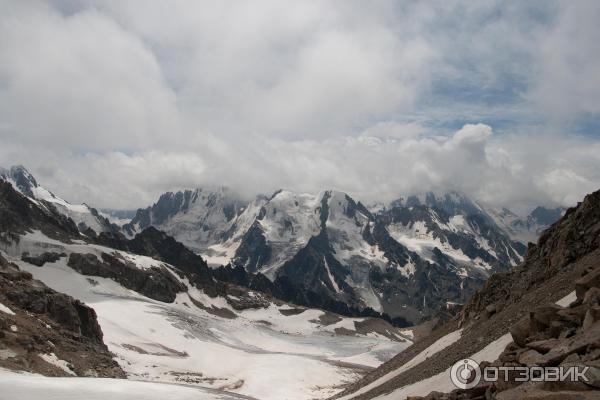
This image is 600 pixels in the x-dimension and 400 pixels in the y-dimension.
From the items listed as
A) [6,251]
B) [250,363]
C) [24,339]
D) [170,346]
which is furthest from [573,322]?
[6,251]

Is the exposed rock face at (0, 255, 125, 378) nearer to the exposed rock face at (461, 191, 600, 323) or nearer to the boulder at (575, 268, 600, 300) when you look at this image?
the boulder at (575, 268, 600, 300)

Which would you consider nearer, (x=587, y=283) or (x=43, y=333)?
(x=587, y=283)

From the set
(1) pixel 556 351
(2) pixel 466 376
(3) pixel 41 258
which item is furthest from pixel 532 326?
(3) pixel 41 258

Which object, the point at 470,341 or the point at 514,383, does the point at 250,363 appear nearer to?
the point at 470,341

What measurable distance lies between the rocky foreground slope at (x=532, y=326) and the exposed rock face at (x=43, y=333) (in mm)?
24557

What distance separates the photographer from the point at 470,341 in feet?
122

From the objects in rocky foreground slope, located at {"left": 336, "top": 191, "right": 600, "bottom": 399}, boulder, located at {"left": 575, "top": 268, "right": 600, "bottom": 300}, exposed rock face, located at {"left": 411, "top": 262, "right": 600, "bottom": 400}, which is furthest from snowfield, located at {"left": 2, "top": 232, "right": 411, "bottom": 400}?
boulder, located at {"left": 575, "top": 268, "right": 600, "bottom": 300}

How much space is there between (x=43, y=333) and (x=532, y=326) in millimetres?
45102

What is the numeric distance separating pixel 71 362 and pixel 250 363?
61.5 metres

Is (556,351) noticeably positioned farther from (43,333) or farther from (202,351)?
(202,351)

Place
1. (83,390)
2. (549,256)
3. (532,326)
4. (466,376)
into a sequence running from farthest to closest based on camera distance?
1. (549,256)
2. (83,390)
3. (466,376)
4. (532,326)

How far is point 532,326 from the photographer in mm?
19406

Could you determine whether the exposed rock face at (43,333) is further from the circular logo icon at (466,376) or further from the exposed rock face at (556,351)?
the exposed rock face at (556,351)

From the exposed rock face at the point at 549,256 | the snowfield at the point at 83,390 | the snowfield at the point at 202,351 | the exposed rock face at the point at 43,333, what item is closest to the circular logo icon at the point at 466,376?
the snowfield at the point at 83,390
